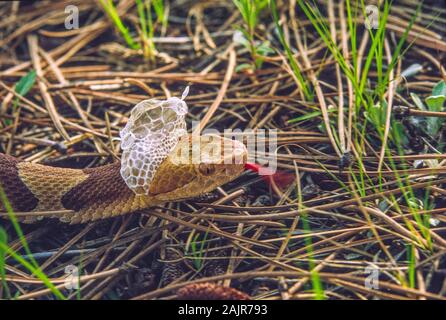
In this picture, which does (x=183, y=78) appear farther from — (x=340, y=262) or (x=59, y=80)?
(x=340, y=262)

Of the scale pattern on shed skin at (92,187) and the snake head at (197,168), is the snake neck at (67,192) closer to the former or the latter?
the scale pattern on shed skin at (92,187)

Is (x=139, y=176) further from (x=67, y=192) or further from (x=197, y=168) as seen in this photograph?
(x=67, y=192)

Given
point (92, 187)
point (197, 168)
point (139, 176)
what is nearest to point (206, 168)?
point (197, 168)

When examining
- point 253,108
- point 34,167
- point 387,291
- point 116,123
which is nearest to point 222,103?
point 253,108

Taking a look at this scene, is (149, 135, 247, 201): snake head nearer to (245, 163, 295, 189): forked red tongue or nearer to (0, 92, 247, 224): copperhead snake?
(0, 92, 247, 224): copperhead snake

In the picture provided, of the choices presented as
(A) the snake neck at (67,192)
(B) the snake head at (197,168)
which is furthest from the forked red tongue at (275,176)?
(A) the snake neck at (67,192)

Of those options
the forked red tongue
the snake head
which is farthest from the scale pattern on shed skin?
the forked red tongue

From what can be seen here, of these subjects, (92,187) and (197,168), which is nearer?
(197,168)
